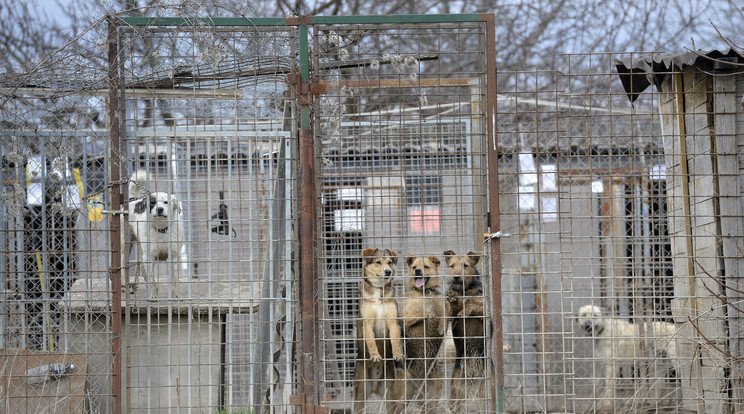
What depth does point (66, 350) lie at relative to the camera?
5.43 metres

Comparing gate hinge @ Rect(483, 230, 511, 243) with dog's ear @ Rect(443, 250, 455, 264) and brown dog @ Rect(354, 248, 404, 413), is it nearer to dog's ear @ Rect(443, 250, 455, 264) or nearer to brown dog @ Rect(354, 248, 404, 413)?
dog's ear @ Rect(443, 250, 455, 264)

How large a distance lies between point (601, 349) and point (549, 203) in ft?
9.49

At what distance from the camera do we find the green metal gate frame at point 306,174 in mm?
5090

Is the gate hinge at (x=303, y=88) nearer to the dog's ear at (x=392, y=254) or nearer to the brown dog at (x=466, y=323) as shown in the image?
the brown dog at (x=466, y=323)

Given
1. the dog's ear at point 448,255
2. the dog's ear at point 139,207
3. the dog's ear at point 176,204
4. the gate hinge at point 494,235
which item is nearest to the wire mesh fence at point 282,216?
the gate hinge at point 494,235

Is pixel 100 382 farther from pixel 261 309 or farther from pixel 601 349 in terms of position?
pixel 601 349

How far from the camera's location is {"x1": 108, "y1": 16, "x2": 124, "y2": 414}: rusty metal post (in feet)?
16.7

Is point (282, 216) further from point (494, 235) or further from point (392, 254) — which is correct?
point (494, 235)

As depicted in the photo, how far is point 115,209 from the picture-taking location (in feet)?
16.9

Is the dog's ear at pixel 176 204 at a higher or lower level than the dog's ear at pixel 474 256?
higher

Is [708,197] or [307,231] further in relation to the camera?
[708,197]

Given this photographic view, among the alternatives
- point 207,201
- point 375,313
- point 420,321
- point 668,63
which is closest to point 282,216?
point 207,201

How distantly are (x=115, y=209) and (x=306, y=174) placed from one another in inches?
50.9

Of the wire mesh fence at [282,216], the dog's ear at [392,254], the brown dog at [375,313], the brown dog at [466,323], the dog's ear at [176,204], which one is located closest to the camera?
the wire mesh fence at [282,216]
